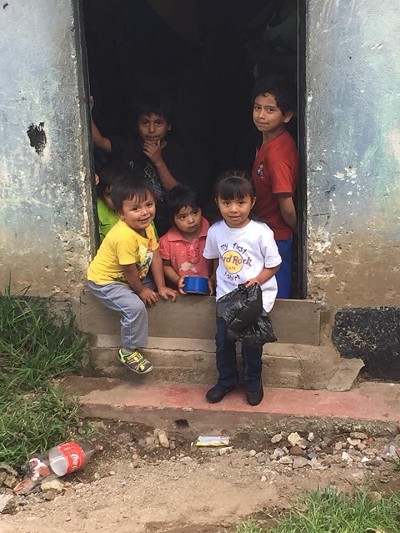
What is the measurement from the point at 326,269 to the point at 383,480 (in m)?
1.18

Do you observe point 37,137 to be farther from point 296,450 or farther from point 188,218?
point 296,450

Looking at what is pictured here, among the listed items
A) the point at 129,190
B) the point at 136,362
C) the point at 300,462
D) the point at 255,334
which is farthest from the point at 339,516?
the point at 129,190

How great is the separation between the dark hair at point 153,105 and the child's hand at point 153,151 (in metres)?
0.18

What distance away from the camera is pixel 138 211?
11.9 ft

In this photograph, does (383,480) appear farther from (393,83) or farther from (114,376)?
(393,83)

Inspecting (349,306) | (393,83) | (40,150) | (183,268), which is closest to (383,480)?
(349,306)

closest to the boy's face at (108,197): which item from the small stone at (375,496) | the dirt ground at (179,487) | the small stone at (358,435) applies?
the dirt ground at (179,487)

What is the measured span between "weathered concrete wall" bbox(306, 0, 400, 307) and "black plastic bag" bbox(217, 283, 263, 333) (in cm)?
49

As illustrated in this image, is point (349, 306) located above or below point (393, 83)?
below

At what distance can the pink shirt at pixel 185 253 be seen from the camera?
3.97 m

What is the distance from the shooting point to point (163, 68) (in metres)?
5.84

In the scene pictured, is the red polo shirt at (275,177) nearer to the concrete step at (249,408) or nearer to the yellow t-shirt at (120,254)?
the yellow t-shirt at (120,254)

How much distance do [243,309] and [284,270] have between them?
663 mm

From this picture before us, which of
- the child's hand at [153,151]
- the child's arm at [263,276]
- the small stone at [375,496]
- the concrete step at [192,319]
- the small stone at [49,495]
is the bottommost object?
the small stone at [49,495]
